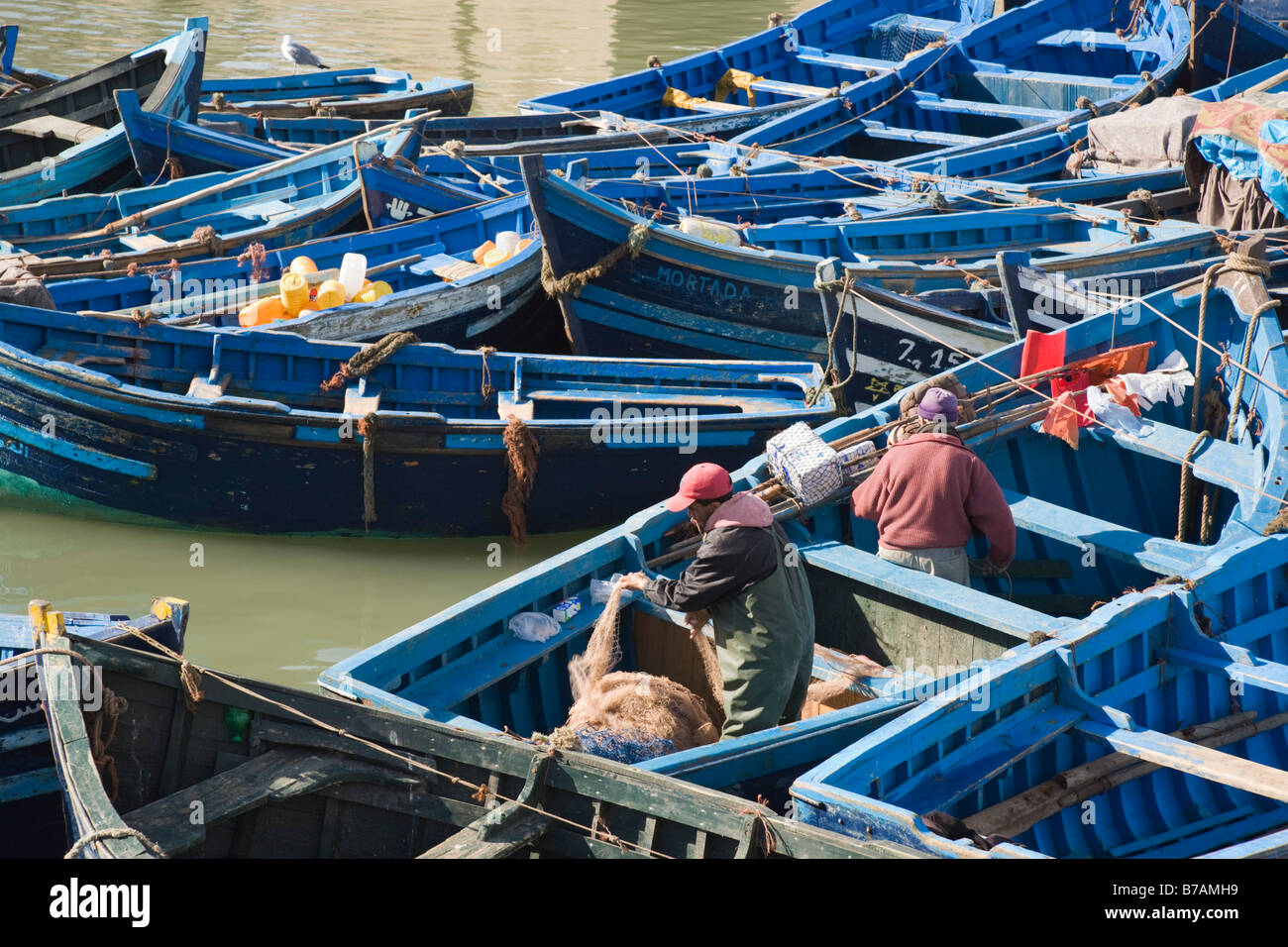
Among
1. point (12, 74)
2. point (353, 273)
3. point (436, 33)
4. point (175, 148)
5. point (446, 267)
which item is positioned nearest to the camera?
point (353, 273)

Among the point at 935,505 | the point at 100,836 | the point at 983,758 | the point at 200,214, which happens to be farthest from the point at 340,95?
the point at 100,836

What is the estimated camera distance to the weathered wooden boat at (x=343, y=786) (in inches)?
201

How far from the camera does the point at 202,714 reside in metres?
5.45

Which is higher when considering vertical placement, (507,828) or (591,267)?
(591,267)

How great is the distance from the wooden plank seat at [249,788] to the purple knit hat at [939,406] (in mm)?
3303

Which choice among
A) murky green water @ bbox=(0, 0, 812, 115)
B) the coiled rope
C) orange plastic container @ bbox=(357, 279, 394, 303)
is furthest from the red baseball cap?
murky green water @ bbox=(0, 0, 812, 115)

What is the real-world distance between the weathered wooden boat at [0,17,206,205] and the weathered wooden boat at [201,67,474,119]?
168 centimetres

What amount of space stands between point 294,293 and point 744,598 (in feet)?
19.6

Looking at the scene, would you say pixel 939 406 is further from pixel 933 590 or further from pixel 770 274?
pixel 770 274

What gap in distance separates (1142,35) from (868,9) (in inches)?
144

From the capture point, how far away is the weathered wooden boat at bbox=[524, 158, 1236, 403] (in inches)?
388

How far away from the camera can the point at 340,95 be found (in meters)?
18.5

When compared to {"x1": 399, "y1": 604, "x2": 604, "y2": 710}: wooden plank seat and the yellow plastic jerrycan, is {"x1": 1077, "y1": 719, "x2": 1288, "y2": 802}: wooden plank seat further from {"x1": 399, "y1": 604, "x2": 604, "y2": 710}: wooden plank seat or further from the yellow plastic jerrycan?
the yellow plastic jerrycan
